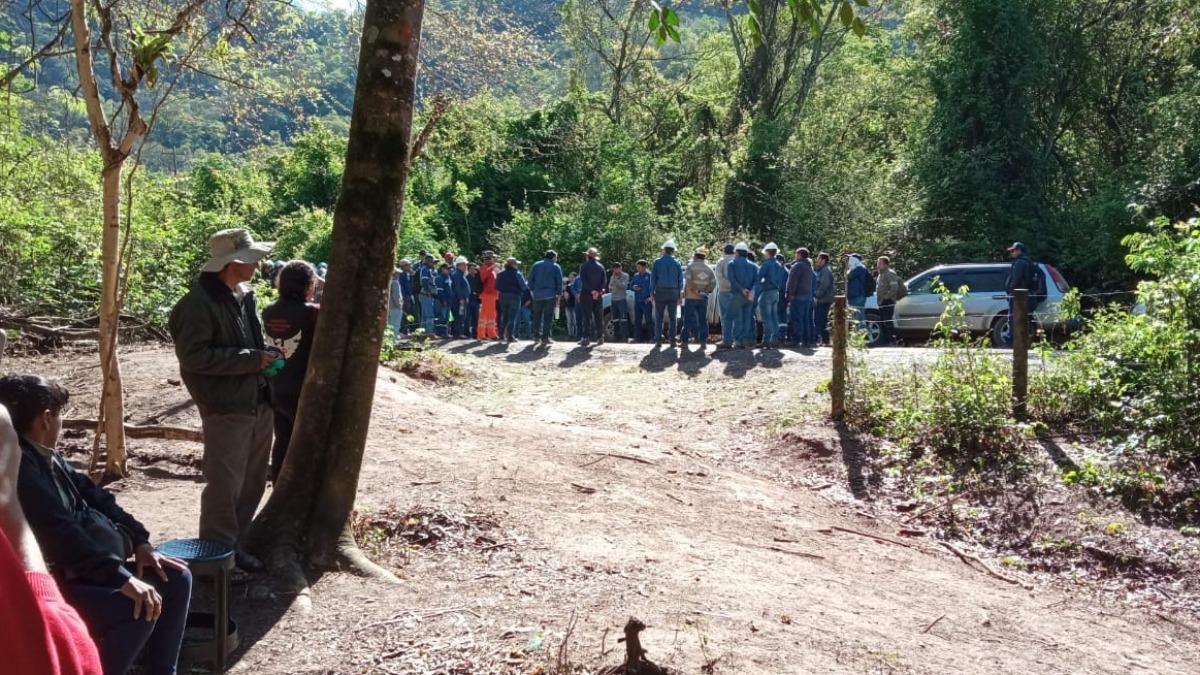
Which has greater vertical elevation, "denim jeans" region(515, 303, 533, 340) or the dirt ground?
"denim jeans" region(515, 303, 533, 340)

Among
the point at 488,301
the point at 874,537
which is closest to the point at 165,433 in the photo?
the point at 874,537

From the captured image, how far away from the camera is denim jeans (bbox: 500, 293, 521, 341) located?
62.7ft

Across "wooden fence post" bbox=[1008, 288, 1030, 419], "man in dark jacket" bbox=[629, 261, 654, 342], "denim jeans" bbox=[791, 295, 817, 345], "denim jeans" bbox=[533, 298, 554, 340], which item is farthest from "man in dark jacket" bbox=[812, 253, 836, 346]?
"wooden fence post" bbox=[1008, 288, 1030, 419]

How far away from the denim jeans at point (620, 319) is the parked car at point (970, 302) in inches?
184

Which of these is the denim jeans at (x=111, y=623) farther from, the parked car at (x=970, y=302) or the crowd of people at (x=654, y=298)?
the parked car at (x=970, y=302)

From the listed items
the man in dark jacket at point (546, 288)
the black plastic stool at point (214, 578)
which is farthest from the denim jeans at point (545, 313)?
the black plastic stool at point (214, 578)

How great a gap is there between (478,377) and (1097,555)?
9.21 metres

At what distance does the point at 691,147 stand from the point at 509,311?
16.9 m

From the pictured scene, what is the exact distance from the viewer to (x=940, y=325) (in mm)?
10188

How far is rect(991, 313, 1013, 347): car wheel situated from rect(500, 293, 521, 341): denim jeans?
8534mm

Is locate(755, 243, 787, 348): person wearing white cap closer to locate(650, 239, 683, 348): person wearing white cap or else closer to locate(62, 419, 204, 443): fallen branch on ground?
locate(650, 239, 683, 348): person wearing white cap

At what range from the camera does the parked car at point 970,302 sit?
16.7 m

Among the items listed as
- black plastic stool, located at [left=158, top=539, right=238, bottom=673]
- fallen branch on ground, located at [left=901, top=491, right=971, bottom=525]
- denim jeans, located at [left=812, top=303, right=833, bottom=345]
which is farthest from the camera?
denim jeans, located at [left=812, top=303, right=833, bottom=345]

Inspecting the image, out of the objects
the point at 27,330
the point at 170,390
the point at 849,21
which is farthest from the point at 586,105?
the point at 849,21
